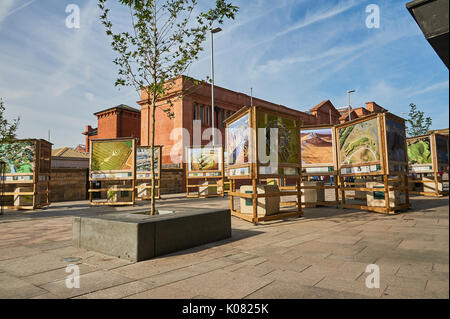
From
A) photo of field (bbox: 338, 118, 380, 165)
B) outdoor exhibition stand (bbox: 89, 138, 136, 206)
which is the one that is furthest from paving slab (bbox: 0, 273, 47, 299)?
outdoor exhibition stand (bbox: 89, 138, 136, 206)

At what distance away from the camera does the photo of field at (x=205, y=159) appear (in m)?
18.3

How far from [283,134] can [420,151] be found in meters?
10.8

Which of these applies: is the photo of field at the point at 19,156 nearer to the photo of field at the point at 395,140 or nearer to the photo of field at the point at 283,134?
the photo of field at the point at 283,134

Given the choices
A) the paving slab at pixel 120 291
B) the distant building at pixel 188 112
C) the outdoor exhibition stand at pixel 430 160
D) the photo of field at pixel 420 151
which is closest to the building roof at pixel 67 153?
the distant building at pixel 188 112

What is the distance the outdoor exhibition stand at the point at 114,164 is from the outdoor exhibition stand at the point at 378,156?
9.21 m

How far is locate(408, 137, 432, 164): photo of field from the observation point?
1389 cm

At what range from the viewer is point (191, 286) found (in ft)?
9.23

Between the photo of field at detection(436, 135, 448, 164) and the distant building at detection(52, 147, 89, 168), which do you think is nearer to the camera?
the photo of field at detection(436, 135, 448, 164)

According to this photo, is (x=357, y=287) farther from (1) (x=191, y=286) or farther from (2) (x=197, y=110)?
(2) (x=197, y=110)

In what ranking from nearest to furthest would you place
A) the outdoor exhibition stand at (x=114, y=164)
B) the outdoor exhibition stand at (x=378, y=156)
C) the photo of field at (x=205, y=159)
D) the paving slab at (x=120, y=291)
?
the paving slab at (x=120, y=291) < the outdoor exhibition stand at (x=378, y=156) < the outdoor exhibition stand at (x=114, y=164) < the photo of field at (x=205, y=159)

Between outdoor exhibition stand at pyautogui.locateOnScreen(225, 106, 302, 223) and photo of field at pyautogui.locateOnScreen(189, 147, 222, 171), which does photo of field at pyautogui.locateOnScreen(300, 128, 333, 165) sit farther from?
photo of field at pyautogui.locateOnScreen(189, 147, 222, 171)

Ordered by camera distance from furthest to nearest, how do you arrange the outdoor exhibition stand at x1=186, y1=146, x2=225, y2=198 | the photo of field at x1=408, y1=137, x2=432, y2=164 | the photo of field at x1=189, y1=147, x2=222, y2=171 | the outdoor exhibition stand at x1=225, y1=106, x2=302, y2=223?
the photo of field at x1=189, y1=147, x2=222, y2=171 < the outdoor exhibition stand at x1=186, y1=146, x2=225, y2=198 < the photo of field at x1=408, y1=137, x2=432, y2=164 < the outdoor exhibition stand at x1=225, y1=106, x2=302, y2=223

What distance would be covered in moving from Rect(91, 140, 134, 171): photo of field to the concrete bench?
8.55 metres

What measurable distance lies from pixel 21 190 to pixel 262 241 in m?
12.4
